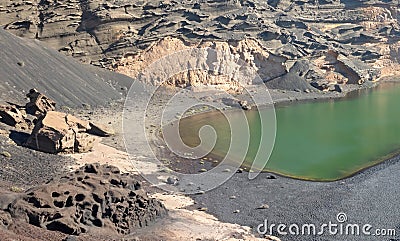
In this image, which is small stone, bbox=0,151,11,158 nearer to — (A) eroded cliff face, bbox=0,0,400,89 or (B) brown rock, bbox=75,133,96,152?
(B) brown rock, bbox=75,133,96,152

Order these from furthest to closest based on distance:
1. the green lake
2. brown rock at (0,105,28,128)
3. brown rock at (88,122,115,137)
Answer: brown rock at (88,122,115,137) → the green lake → brown rock at (0,105,28,128)

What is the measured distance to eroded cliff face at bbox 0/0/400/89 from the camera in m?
48.6

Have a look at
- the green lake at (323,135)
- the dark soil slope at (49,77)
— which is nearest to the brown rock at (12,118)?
the dark soil slope at (49,77)

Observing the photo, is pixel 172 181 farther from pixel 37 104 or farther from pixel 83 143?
pixel 37 104

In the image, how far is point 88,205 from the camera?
18516 millimetres

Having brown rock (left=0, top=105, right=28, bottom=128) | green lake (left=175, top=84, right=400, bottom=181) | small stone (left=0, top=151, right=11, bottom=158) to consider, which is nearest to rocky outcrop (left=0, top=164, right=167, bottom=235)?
small stone (left=0, top=151, right=11, bottom=158)

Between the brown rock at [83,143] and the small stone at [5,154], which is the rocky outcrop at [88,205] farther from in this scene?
the brown rock at [83,143]

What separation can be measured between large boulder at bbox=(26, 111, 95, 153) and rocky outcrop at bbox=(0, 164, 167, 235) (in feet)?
22.5

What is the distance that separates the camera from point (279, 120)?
42.7 meters

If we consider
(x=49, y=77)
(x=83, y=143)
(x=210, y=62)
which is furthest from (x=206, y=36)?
(x=83, y=143)

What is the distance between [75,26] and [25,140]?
2400cm

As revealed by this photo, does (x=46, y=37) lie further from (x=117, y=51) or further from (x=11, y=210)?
(x=11, y=210)

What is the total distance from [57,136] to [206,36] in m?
27.8

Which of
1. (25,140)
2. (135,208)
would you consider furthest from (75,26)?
(135,208)
